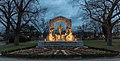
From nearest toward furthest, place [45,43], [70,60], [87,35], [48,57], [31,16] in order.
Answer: [70,60], [48,57], [45,43], [31,16], [87,35]

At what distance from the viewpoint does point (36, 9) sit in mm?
49312

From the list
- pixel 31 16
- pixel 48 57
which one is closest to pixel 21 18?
pixel 31 16

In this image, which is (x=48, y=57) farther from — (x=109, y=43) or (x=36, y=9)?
(x=36, y=9)

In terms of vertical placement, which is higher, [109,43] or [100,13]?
[100,13]

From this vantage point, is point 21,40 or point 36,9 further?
point 21,40

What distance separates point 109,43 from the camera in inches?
1731

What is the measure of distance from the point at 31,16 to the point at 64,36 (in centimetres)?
776

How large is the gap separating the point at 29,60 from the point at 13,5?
30811mm

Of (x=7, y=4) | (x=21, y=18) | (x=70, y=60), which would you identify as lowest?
(x=70, y=60)

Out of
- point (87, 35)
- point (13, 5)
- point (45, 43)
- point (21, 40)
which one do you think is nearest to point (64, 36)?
point (45, 43)

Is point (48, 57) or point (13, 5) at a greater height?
point (13, 5)

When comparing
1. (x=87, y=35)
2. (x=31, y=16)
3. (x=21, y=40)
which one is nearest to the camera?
(x=31, y=16)

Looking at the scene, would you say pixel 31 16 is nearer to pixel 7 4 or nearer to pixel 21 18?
pixel 21 18

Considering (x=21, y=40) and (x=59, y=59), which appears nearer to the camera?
(x=59, y=59)
